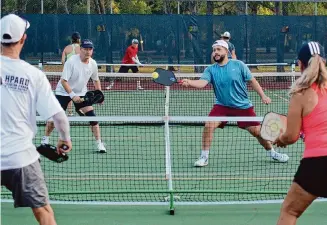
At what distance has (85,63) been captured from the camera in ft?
34.4

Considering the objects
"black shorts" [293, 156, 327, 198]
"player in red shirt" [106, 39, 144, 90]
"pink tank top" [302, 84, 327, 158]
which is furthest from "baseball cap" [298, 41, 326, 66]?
"player in red shirt" [106, 39, 144, 90]

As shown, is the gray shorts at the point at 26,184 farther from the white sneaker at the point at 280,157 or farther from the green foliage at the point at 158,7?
the green foliage at the point at 158,7

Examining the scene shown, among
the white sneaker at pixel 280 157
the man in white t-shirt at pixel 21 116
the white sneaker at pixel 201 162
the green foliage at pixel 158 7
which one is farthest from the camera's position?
the green foliage at pixel 158 7

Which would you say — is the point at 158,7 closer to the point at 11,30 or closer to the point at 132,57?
the point at 132,57

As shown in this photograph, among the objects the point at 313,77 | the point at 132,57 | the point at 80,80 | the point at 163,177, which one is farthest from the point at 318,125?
the point at 132,57

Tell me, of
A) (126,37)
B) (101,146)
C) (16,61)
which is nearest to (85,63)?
(101,146)

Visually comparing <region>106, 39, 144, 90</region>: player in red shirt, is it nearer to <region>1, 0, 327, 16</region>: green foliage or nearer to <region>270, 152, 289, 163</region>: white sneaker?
<region>1, 0, 327, 16</region>: green foliage

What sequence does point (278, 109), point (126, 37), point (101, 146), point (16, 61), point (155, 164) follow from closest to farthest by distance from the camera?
1. point (16, 61)
2. point (155, 164)
3. point (101, 146)
4. point (278, 109)
5. point (126, 37)

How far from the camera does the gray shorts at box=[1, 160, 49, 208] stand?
4832 mm

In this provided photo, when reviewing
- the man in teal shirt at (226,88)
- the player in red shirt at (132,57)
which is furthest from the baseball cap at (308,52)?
the player in red shirt at (132,57)

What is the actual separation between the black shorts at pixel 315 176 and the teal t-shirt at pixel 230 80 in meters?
4.66

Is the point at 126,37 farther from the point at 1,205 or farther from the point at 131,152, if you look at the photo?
the point at 1,205

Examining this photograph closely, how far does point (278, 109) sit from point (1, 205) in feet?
31.2

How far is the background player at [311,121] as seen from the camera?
15.9 ft
